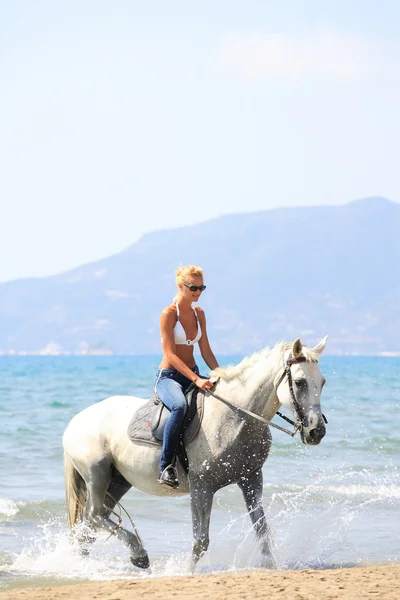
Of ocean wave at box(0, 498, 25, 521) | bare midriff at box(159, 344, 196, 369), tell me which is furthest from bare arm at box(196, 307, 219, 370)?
ocean wave at box(0, 498, 25, 521)

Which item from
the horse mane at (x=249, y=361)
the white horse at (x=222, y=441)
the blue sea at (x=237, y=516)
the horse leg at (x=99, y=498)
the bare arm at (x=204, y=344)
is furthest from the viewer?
the blue sea at (x=237, y=516)

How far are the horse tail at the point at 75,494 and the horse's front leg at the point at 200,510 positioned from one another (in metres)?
1.47

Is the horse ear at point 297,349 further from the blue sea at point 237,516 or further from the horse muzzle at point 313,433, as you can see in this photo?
the blue sea at point 237,516

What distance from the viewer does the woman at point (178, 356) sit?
7.79 meters

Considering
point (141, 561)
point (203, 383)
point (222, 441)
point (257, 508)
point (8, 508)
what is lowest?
point (8, 508)

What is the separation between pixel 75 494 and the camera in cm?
890

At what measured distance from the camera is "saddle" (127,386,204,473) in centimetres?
789

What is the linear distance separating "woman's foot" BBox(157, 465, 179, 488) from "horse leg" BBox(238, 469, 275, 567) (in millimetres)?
519

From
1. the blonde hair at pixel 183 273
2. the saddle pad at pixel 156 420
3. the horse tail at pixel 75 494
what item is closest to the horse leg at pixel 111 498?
the horse tail at pixel 75 494

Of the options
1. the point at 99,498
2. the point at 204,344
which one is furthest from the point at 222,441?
the point at 99,498

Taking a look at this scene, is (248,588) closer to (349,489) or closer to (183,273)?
(183,273)

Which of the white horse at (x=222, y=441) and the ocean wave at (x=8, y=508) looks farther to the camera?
the ocean wave at (x=8, y=508)

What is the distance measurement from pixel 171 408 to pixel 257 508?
1.06 metres

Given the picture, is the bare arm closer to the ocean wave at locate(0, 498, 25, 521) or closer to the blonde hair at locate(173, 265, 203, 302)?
the blonde hair at locate(173, 265, 203, 302)
